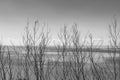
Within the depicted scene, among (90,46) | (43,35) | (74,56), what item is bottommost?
(74,56)

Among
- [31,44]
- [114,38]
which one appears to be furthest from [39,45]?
[114,38]

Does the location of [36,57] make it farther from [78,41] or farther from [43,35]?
[78,41]

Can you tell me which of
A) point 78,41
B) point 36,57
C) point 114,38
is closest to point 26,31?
point 36,57

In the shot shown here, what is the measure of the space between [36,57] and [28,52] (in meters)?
0.36

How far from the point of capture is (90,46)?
6.88 m

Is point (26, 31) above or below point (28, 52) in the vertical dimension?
above

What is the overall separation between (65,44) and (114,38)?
7.30 ft

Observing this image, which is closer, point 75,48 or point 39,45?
point 39,45

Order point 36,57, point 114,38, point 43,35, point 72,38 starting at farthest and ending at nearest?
point 72,38
point 114,38
point 43,35
point 36,57

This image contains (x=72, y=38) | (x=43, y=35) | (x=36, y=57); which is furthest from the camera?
(x=72, y=38)

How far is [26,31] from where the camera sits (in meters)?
6.04

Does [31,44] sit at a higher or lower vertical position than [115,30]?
lower

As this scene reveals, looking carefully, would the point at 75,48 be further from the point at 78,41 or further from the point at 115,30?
the point at 115,30

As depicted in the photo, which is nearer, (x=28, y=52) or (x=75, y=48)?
(x=28, y=52)
